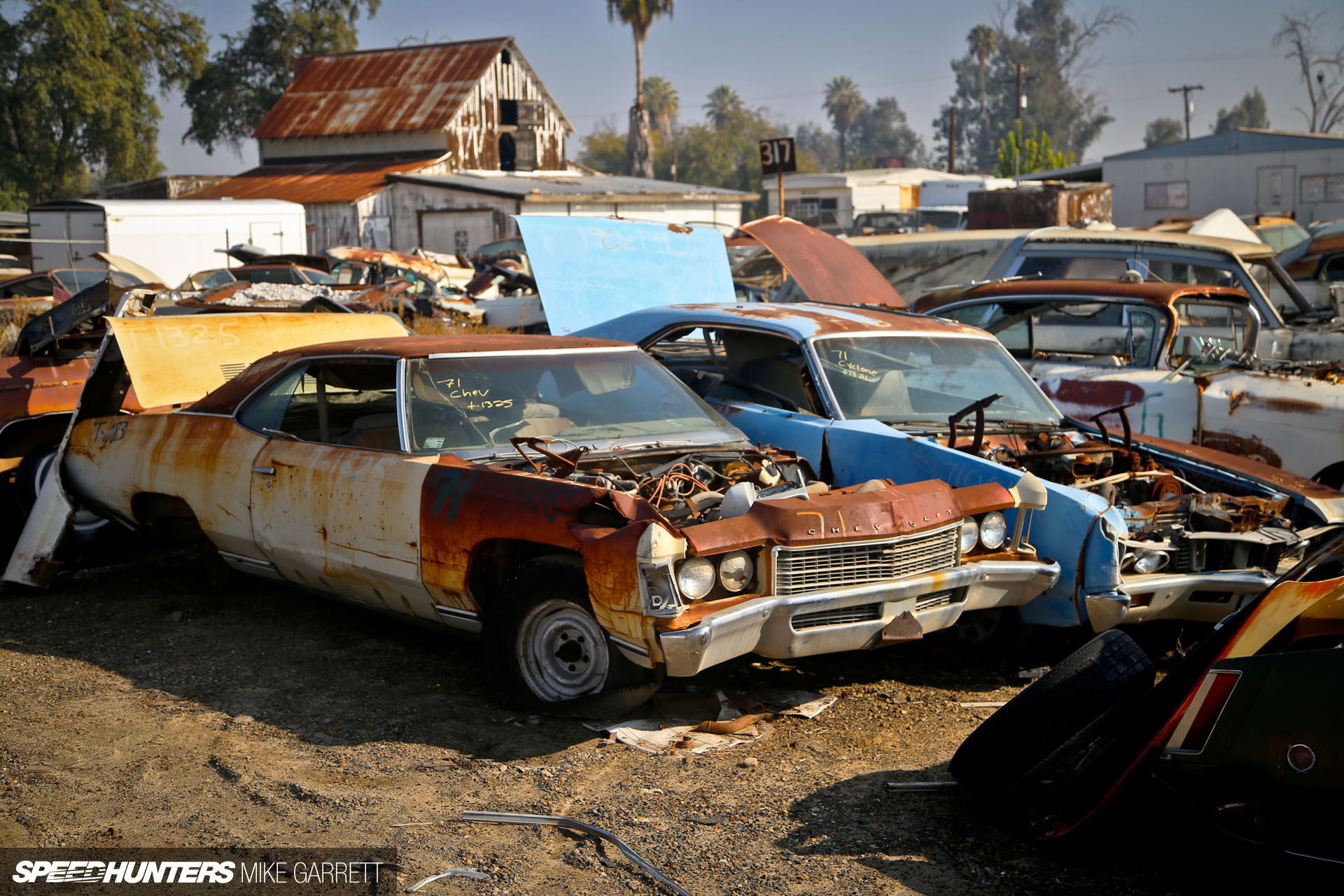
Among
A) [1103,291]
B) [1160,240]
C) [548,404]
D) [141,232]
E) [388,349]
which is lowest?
[548,404]

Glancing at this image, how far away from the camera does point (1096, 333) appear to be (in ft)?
27.2

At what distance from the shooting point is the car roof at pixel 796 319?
251 inches

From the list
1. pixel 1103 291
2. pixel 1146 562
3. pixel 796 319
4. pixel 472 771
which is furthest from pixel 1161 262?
pixel 472 771

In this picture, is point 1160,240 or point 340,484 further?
point 1160,240

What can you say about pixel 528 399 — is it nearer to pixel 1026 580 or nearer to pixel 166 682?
pixel 166 682

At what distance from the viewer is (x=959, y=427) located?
5844 millimetres

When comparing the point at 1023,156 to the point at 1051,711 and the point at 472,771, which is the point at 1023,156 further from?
the point at 472,771

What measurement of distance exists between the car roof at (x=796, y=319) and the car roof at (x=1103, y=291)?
1.36m

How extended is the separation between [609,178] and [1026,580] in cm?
3480

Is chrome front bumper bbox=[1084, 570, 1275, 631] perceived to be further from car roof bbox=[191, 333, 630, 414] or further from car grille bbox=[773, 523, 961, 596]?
car roof bbox=[191, 333, 630, 414]

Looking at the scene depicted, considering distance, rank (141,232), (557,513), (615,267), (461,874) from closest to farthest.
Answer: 1. (461,874)
2. (557,513)
3. (615,267)
4. (141,232)

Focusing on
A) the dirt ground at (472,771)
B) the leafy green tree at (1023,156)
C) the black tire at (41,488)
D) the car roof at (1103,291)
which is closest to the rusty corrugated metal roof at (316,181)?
the leafy green tree at (1023,156)

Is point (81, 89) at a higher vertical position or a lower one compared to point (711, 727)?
higher

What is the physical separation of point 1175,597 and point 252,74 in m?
49.9
